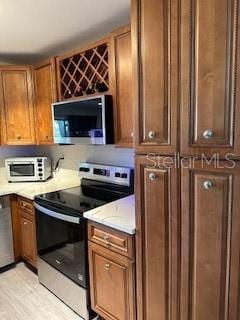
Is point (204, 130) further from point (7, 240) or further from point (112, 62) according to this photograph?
point (7, 240)

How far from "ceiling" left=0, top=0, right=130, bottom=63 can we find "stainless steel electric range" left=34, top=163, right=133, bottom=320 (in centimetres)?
123

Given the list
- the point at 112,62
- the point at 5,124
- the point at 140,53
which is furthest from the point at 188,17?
the point at 5,124

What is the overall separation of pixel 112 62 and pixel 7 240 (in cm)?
207

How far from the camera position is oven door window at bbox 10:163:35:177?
9.61 ft

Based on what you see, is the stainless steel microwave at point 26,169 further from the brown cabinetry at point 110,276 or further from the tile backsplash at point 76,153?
the brown cabinetry at point 110,276

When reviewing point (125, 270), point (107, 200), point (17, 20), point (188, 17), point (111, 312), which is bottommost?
point (111, 312)

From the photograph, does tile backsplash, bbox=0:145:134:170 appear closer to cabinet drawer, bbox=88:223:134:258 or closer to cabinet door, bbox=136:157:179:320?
cabinet drawer, bbox=88:223:134:258

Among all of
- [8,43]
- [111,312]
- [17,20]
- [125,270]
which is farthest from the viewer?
[8,43]

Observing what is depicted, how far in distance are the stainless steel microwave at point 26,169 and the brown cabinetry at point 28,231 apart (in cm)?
40

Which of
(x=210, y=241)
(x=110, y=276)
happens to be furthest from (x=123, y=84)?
(x=110, y=276)

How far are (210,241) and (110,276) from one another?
82 cm

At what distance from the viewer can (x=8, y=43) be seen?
2.40 metres

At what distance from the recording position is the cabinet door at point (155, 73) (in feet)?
3.92

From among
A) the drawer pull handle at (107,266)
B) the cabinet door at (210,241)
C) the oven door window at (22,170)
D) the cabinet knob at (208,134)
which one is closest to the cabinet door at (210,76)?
the cabinet knob at (208,134)
